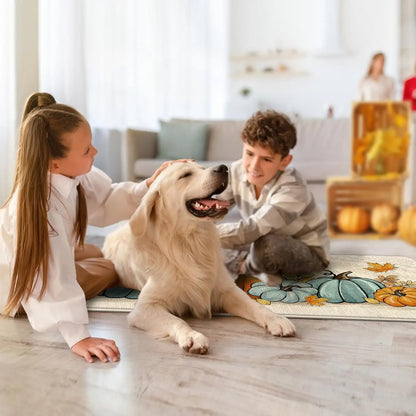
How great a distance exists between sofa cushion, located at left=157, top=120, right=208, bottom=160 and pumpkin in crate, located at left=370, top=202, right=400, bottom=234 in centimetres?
177

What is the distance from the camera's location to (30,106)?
155 centimetres

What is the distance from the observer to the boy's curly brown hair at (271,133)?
6.79 feet

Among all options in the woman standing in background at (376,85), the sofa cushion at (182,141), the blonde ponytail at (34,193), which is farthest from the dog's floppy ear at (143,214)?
the woman standing in background at (376,85)

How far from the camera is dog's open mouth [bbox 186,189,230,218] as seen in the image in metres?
1.56

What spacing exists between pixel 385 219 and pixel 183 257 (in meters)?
2.29

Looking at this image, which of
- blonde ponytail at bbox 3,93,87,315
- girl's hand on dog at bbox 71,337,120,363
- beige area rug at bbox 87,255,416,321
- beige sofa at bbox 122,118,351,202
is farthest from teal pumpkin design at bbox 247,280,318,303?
beige sofa at bbox 122,118,351,202

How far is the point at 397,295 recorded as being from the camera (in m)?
1.85

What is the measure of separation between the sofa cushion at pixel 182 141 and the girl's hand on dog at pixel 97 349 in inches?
129

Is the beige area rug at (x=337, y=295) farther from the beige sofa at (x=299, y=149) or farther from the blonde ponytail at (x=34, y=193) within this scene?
the beige sofa at (x=299, y=149)

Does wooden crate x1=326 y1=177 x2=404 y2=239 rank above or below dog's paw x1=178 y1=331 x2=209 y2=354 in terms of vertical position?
above

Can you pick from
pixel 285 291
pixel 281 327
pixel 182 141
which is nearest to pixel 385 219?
pixel 285 291

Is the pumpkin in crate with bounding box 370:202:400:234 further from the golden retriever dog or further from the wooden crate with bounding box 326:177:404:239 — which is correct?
the golden retriever dog

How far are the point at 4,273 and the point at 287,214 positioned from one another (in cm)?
111

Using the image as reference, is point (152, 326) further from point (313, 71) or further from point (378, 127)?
point (313, 71)
